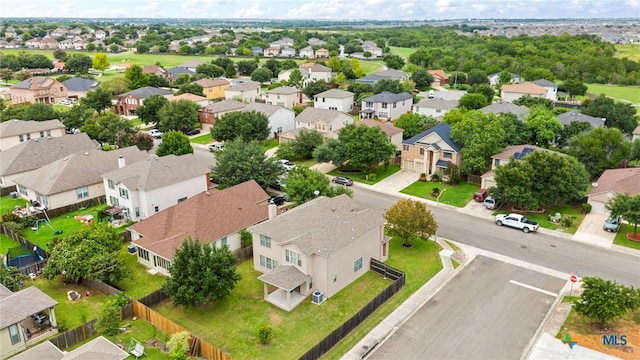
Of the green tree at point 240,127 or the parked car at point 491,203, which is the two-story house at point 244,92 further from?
the parked car at point 491,203

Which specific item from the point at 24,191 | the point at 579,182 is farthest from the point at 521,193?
the point at 24,191

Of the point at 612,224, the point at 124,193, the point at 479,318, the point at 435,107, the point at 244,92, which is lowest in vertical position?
the point at 479,318

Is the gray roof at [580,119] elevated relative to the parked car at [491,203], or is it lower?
elevated

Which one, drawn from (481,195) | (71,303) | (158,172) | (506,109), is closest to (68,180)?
(158,172)

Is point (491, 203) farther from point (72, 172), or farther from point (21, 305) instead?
point (72, 172)

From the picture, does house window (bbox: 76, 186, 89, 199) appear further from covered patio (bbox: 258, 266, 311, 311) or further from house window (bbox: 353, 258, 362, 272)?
house window (bbox: 353, 258, 362, 272)

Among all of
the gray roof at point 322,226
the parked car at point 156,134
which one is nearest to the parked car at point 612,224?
the gray roof at point 322,226
